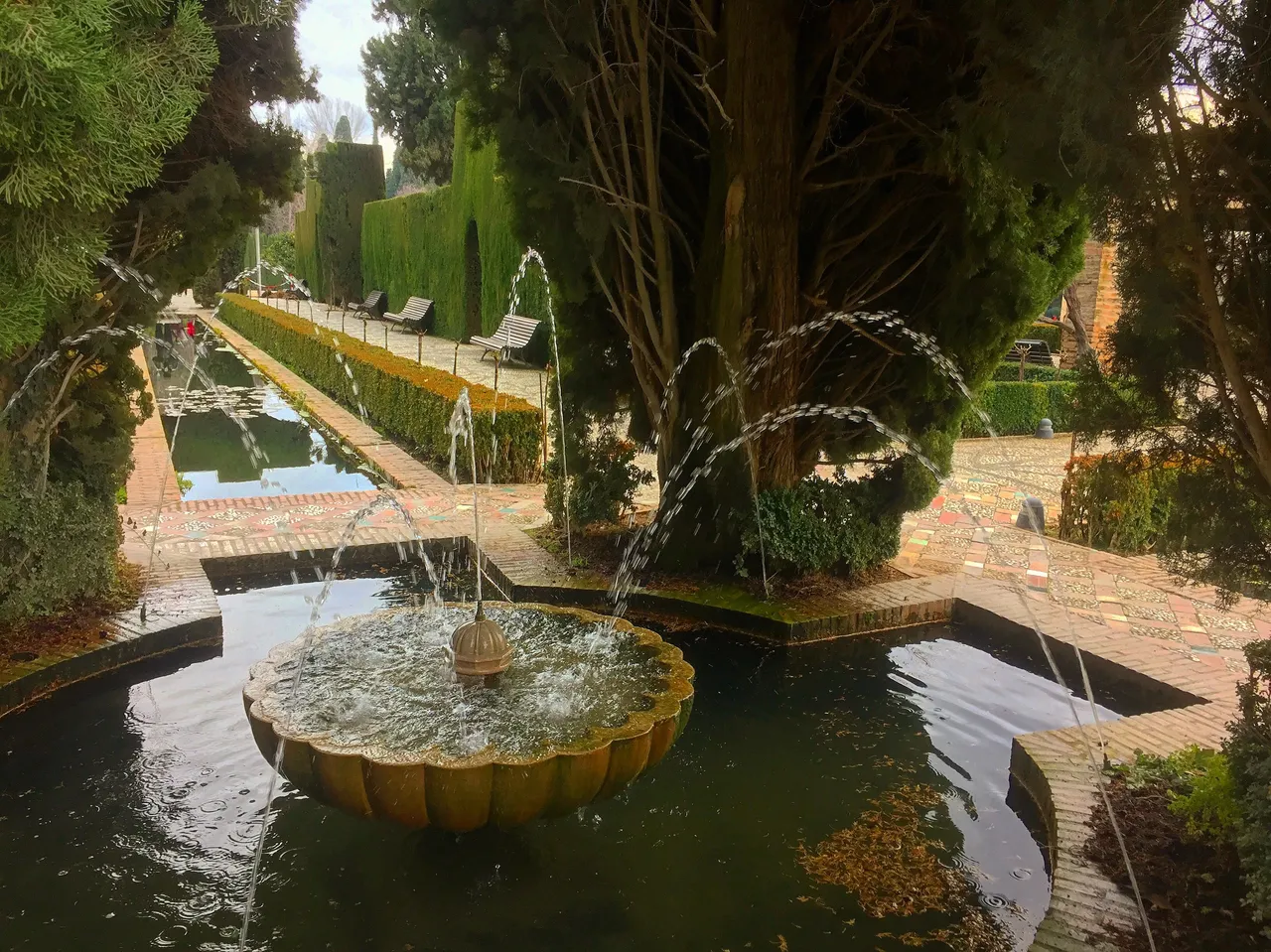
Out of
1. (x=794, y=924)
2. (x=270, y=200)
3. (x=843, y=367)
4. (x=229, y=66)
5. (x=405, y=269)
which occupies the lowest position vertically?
(x=794, y=924)

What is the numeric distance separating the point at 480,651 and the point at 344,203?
30417mm

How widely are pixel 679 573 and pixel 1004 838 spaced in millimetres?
3106

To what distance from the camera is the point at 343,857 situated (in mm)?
3334

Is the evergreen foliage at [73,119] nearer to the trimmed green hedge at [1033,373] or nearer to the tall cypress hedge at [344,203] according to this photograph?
the trimmed green hedge at [1033,373]

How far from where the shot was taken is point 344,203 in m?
31.0

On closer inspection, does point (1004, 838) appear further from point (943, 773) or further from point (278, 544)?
point (278, 544)

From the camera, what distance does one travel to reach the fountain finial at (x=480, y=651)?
11.9 feet

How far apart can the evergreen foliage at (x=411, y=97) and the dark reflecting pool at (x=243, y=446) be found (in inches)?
503

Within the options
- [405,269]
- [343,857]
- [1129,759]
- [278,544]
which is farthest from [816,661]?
[405,269]

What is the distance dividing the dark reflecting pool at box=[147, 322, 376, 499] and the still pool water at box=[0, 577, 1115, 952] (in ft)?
15.9

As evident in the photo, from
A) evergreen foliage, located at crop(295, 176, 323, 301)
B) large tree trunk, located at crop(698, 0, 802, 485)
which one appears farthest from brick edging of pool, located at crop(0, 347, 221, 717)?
evergreen foliage, located at crop(295, 176, 323, 301)

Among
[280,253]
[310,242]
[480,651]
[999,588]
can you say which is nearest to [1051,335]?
[999,588]

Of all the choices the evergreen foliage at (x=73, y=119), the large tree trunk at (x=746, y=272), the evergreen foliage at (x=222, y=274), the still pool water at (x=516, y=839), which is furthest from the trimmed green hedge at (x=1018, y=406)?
the evergreen foliage at (x=222, y=274)

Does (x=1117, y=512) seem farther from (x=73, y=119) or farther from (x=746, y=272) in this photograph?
(x=73, y=119)
